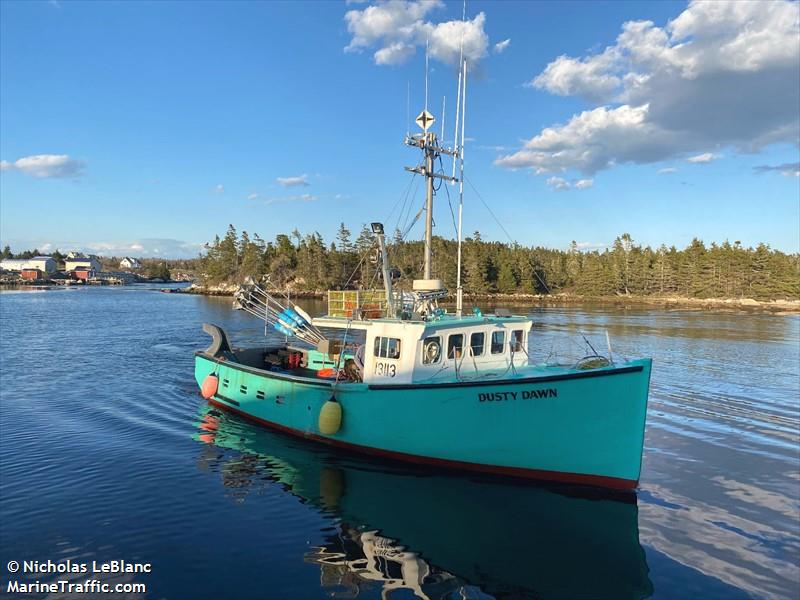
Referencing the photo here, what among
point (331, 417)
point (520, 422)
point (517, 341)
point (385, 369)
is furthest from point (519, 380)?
point (331, 417)

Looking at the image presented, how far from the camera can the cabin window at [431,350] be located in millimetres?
14016

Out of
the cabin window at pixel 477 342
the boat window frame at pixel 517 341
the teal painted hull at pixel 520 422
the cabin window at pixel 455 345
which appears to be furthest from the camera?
the boat window frame at pixel 517 341

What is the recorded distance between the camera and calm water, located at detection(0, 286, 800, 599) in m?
9.02

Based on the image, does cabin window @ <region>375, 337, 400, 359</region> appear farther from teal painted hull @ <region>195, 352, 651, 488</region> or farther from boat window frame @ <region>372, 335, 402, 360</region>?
teal painted hull @ <region>195, 352, 651, 488</region>

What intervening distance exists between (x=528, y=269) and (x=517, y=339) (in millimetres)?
110301

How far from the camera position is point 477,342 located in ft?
48.5

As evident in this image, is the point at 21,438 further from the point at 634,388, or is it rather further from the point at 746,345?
the point at 746,345

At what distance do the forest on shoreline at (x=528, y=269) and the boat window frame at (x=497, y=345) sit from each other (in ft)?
266

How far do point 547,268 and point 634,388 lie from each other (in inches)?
4958

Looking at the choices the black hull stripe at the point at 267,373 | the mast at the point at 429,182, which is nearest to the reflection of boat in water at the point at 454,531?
the black hull stripe at the point at 267,373

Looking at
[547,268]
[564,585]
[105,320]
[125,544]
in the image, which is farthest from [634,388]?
[547,268]

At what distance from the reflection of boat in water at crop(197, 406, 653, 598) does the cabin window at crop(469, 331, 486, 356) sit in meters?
3.57

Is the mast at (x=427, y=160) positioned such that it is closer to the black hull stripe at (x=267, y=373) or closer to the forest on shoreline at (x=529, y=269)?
the black hull stripe at (x=267, y=373)

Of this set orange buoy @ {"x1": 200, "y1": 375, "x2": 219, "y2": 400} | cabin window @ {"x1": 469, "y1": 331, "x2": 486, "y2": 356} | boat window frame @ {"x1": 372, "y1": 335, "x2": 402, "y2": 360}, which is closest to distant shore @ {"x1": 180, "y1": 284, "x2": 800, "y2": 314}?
orange buoy @ {"x1": 200, "y1": 375, "x2": 219, "y2": 400}
